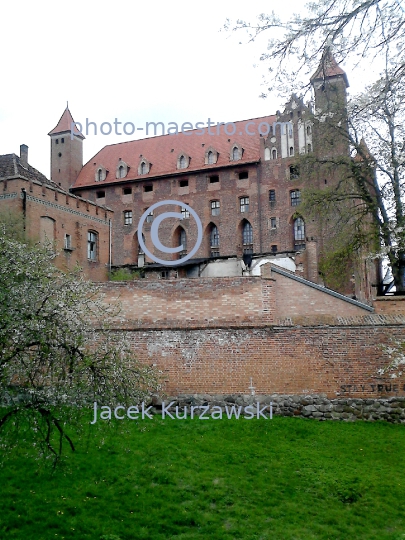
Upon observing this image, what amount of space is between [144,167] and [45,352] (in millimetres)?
39021

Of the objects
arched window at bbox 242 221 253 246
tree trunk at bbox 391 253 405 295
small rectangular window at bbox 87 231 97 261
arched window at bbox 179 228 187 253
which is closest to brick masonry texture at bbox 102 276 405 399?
tree trunk at bbox 391 253 405 295

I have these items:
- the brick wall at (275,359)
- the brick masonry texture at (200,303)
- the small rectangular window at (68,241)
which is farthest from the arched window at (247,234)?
the brick wall at (275,359)

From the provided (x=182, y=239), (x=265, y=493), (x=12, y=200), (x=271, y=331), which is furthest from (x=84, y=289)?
(x=182, y=239)

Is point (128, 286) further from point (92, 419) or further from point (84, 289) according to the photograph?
point (84, 289)

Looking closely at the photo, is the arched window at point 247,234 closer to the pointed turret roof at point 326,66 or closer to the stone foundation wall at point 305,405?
the stone foundation wall at point 305,405

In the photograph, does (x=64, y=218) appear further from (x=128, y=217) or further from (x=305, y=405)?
(x=305, y=405)

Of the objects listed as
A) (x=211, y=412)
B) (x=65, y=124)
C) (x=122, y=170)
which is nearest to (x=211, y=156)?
(x=122, y=170)

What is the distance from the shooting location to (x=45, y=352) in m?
8.16

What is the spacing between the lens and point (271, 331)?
13586 millimetres

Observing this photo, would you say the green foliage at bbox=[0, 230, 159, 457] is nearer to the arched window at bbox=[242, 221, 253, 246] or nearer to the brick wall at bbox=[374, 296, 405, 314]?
the brick wall at bbox=[374, 296, 405, 314]

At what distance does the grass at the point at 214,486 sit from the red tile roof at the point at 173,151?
3205 centimetres

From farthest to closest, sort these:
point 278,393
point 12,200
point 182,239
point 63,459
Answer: point 182,239
point 12,200
point 278,393
point 63,459

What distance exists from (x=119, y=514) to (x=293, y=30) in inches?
288

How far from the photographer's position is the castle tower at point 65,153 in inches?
1857
